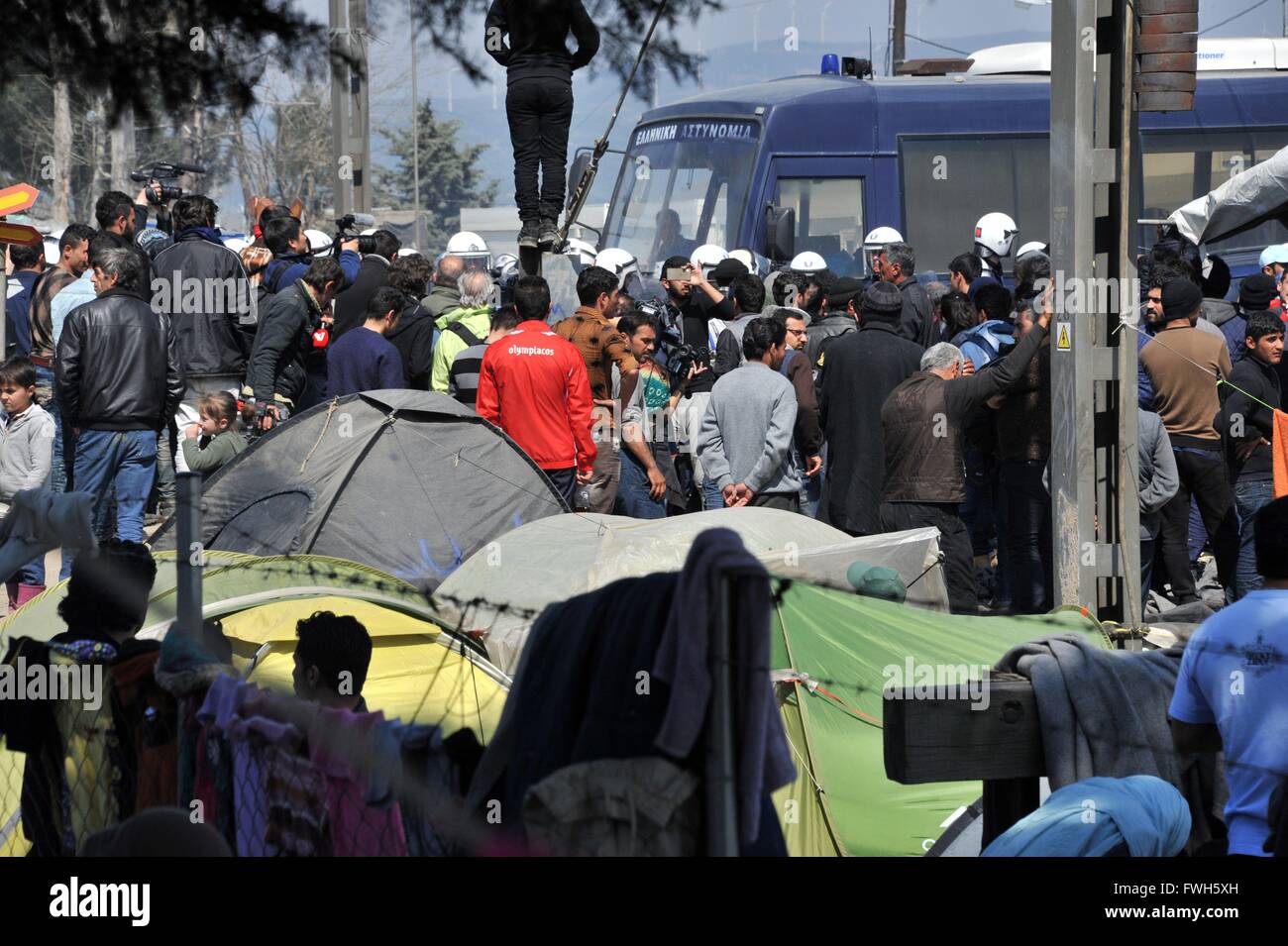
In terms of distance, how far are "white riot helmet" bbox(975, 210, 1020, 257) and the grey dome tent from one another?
6.85 m

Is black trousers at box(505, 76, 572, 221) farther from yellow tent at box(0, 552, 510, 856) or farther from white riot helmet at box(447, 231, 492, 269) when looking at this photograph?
yellow tent at box(0, 552, 510, 856)

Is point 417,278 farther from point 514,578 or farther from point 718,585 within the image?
point 718,585

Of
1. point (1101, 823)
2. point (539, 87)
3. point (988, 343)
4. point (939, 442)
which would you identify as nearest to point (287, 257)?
point (539, 87)

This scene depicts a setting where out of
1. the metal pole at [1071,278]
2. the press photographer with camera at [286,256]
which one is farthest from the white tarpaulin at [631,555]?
the press photographer with camera at [286,256]

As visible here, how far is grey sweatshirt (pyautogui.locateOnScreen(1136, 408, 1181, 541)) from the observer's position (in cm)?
820

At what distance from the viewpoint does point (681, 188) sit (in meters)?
16.0

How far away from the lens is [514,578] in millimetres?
6887

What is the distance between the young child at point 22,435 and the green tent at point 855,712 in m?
4.56

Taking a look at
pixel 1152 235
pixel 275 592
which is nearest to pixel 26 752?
pixel 275 592

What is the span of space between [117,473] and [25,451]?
486mm

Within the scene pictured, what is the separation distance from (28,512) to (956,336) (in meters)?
6.80

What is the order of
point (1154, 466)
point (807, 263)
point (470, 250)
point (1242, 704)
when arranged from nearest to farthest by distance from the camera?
point (1242, 704) < point (1154, 466) < point (470, 250) < point (807, 263)

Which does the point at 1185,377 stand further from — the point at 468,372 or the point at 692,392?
the point at 468,372

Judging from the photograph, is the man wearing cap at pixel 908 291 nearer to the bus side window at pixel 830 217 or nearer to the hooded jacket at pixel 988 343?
the hooded jacket at pixel 988 343
